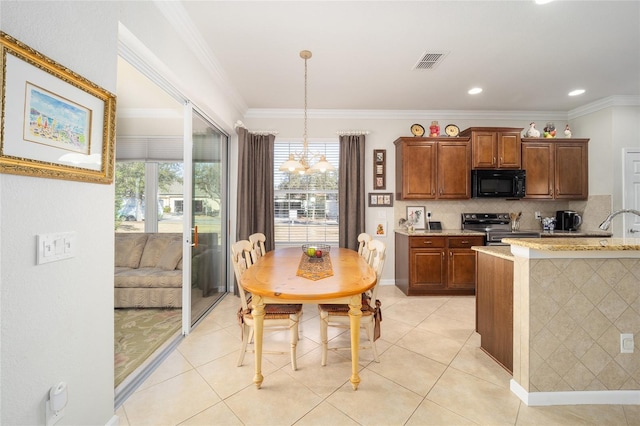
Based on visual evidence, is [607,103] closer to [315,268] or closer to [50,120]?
[315,268]

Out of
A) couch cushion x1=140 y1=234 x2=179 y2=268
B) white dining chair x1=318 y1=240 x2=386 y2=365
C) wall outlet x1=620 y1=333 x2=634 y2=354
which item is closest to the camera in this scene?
wall outlet x1=620 y1=333 x2=634 y2=354

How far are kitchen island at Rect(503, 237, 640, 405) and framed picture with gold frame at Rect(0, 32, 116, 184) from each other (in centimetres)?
264

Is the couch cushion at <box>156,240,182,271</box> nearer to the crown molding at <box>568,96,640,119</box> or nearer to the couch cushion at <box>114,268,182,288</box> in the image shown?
the couch cushion at <box>114,268,182,288</box>

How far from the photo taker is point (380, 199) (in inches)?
173

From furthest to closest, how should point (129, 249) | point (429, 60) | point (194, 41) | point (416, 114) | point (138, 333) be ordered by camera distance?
point (416, 114), point (129, 249), point (429, 60), point (138, 333), point (194, 41)

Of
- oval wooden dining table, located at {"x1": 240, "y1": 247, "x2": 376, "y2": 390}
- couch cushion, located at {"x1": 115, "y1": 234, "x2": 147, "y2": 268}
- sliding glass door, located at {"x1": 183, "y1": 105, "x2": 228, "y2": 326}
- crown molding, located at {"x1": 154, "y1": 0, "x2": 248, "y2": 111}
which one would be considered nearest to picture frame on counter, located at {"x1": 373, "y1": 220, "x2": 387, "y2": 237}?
oval wooden dining table, located at {"x1": 240, "y1": 247, "x2": 376, "y2": 390}

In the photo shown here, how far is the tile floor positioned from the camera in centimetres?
161

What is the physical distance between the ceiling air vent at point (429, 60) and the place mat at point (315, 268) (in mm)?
2376

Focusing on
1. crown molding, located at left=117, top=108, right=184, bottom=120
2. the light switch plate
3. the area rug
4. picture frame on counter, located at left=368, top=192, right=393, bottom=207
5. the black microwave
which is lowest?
the area rug

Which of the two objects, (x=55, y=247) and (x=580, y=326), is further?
(x=580, y=326)

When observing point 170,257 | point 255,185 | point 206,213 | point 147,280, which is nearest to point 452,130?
point 255,185

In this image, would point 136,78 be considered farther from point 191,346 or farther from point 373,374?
point 373,374

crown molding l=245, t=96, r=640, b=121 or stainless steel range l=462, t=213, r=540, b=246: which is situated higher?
crown molding l=245, t=96, r=640, b=121

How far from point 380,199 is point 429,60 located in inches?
82.8
